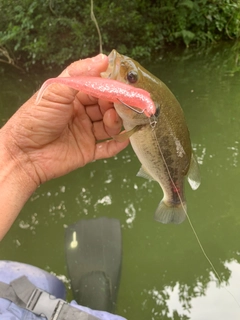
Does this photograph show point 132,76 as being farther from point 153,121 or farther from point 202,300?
point 202,300

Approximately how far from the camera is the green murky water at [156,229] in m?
2.97

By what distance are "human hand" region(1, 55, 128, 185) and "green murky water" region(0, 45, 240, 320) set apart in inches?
57.5

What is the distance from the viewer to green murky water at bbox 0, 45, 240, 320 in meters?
2.97

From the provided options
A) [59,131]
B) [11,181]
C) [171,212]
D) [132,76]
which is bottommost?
[171,212]

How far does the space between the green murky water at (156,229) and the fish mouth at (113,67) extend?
2.11m

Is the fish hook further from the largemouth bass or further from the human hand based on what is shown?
the human hand

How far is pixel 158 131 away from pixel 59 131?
633 millimetres

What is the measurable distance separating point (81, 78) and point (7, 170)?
0.91 meters

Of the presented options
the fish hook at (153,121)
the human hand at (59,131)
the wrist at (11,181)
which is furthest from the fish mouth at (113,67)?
the wrist at (11,181)

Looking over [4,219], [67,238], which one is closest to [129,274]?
[67,238]

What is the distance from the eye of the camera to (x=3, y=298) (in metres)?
2.11

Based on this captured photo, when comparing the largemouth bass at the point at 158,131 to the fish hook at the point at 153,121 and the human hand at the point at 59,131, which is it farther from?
the human hand at the point at 59,131

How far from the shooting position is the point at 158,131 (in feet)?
5.49

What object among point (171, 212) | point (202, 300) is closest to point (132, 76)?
point (171, 212)
